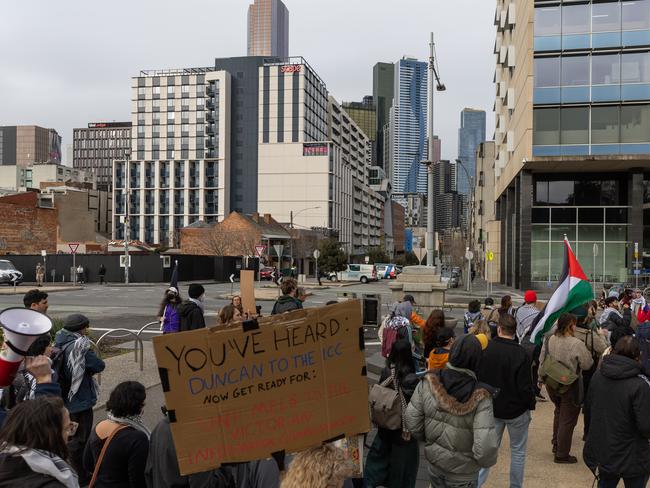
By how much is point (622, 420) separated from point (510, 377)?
1.13 metres

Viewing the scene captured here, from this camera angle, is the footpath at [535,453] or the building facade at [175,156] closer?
the footpath at [535,453]

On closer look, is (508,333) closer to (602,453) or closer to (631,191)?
(602,453)

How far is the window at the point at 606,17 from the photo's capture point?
121 feet

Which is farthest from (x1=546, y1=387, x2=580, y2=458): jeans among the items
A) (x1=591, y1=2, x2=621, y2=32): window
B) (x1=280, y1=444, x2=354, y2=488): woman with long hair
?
(x1=591, y1=2, x2=621, y2=32): window

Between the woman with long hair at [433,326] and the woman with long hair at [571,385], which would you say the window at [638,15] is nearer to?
the woman with long hair at [571,385]

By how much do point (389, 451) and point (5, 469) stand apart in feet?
9.46

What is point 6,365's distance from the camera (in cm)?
400

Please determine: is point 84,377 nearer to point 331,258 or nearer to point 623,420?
point 623,420

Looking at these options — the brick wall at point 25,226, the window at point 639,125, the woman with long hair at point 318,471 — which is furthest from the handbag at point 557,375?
the brick wall at point 25,226

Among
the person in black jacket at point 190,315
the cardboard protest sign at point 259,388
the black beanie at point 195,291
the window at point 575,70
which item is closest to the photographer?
the cardboard protest sign at point 259,388

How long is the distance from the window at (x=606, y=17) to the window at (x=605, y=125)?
4.88 metres

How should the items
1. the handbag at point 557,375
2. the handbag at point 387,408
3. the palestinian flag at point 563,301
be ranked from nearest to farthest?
the handbag at point 387,408
the handbag at point 557,375
the palestinian flag at point 563,301

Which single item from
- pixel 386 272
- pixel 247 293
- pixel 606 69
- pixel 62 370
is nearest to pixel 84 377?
pixel 62 370

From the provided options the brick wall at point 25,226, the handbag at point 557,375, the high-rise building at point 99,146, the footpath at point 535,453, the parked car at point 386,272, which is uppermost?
the high-rise building at point 99,146
